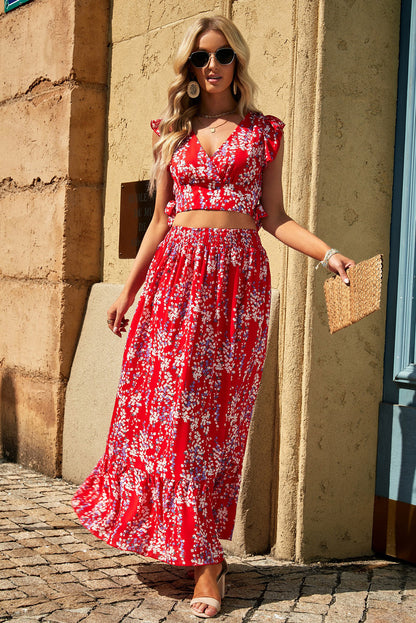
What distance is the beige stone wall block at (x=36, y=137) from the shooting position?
5.64 metres

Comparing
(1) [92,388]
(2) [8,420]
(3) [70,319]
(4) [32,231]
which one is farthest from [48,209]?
(2) [8,420]

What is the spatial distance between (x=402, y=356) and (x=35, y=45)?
11.3 feet

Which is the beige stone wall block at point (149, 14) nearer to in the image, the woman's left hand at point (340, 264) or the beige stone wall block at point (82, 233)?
the beige stone wall block at point (82, 233)

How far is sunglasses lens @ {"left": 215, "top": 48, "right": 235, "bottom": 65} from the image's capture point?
11.1ft

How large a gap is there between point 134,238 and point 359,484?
2.07 meters

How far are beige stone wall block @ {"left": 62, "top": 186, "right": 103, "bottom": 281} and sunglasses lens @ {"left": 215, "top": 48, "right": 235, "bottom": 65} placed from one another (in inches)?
92.5

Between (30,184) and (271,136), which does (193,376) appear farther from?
(30,184)

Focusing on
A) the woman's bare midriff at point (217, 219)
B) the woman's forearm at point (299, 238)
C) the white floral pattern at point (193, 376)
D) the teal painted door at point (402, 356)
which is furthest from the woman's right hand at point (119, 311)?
the teal painted door at point (402, 356)

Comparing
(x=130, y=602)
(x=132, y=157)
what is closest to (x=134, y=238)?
(x=132, y=157)

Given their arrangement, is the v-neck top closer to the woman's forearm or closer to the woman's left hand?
the woman's forearm

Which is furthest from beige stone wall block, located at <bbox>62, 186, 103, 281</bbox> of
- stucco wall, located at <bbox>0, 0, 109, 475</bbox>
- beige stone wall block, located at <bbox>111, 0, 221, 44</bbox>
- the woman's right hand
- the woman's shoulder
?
the woman's shoulder

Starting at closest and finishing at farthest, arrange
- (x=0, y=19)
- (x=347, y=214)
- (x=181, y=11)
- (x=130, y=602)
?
(x=130, y=602)
(x=347, y=214)
(x=181, y=11)
(x=0, y=19)

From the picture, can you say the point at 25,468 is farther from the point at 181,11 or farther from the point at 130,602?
the point at 181,11

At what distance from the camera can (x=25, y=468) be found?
5934 millimetres
